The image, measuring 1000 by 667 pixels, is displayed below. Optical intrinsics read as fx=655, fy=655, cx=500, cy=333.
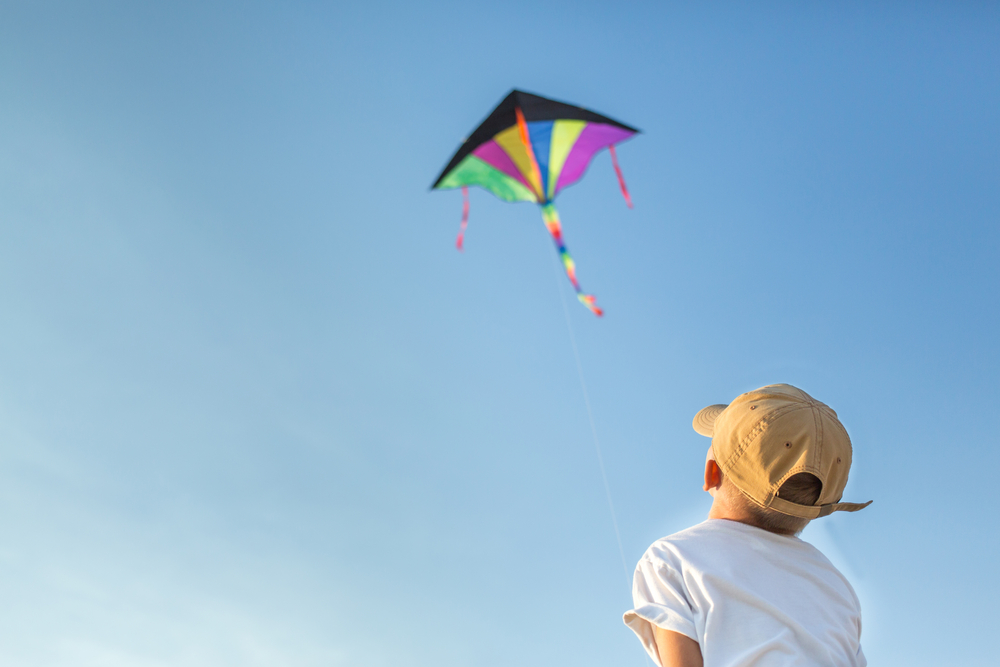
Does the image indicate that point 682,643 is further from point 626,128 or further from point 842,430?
point 626,128

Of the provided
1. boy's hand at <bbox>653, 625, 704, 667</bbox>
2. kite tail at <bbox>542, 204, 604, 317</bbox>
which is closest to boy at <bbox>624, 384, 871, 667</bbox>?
boy's hand at <bbox>653, 625, 704, 667</bbox>

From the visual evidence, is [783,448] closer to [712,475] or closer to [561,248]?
[712,475]

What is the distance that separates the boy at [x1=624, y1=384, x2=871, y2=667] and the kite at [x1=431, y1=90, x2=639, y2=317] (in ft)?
13.6

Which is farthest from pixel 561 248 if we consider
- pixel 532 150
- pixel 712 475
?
pixel 712 475

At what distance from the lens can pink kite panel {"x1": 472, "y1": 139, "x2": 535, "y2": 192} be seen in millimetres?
6266

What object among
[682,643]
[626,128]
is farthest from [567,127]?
[682,643]

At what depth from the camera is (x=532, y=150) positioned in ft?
20.8

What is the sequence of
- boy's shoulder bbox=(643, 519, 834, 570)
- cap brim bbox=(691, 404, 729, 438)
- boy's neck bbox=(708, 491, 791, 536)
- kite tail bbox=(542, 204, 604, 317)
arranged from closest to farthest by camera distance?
1. boy's shoulder bbox=(643, 519, 834, 570)
2. boy's neck bbox=(708, 491, 791, 536)
3. cap brim bbox=(691, 404, 729, 438)
4. kite tail bbox=(542, 204, 604, 317)

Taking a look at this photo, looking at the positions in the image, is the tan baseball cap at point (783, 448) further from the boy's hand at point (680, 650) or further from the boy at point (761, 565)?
the boy's hand at point (680, 650)

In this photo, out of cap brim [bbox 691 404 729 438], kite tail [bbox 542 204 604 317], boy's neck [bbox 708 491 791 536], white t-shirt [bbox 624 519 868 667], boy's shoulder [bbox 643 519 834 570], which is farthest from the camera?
kite tail [bbox 542 204 604 317]

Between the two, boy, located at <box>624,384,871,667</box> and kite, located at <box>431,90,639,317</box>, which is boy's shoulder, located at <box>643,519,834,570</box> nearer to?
boy, located at <box>624,384,871,667</box>

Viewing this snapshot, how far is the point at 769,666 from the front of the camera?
1.37 m

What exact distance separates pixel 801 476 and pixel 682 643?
1.56 ft

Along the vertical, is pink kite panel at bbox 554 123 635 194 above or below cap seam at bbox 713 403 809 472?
above
